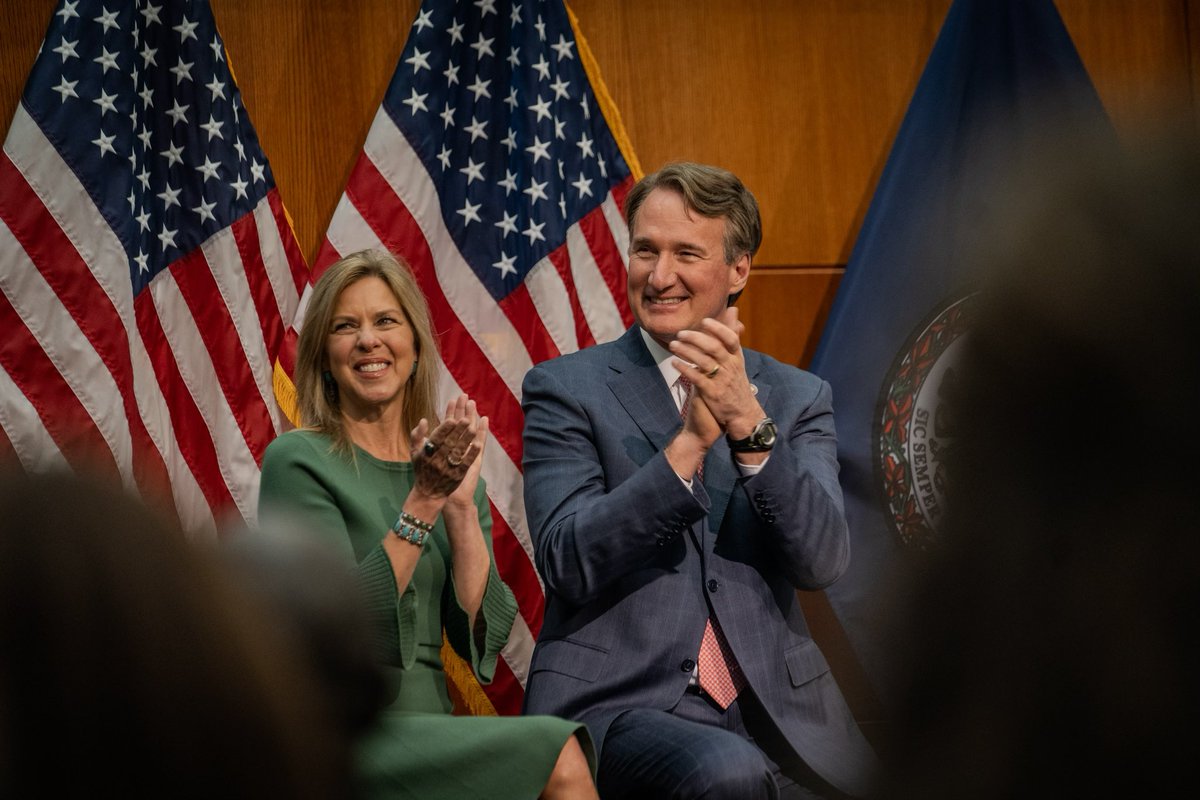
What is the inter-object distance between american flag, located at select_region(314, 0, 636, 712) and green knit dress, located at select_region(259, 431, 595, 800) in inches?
20.9

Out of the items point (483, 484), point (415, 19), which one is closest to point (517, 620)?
point (483, 484)

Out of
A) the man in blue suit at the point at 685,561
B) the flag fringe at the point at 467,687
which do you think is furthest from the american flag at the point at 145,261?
the man in blue suit at the point at 685,561

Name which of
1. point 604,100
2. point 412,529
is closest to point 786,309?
point 604,100

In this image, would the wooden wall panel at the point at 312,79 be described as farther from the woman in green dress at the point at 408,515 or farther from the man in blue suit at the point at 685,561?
the man in blue suit at the point at 685,561

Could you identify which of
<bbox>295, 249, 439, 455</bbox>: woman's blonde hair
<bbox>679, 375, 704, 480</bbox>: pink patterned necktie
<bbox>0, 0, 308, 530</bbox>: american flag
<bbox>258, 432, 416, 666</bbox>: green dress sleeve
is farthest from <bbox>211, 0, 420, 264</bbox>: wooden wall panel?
<bbox>679, 375, 704, 480</bbox>: pink patterned necktie

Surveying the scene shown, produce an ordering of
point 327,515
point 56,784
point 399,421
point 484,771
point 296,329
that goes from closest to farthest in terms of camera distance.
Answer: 1. point 56,784
2. point 484,771
3. point 327,515
4. point 399,421
5. point 296,329

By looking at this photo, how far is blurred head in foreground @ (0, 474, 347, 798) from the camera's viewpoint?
1.58ft

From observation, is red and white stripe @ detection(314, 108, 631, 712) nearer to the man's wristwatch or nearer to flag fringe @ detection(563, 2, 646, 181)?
flag fringe @ detection(563, 2, 646, 181)

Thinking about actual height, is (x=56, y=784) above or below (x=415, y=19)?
below

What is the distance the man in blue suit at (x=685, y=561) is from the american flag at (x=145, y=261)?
101 centimetres

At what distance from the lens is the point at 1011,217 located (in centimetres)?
58

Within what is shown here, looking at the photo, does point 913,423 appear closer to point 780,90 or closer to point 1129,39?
point 780,90

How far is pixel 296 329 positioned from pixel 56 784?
108 inches

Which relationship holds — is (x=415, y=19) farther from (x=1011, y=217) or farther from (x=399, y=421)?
(x=1011, y=217)
